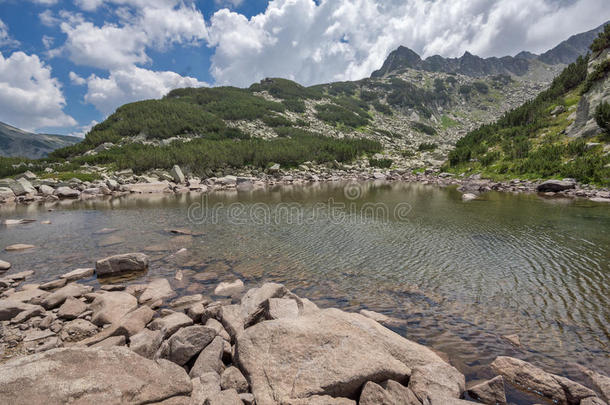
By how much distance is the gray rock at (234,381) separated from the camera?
4.66m

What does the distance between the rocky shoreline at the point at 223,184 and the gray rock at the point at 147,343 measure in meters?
33.0

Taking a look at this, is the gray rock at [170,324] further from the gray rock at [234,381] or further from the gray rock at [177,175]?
the gray rock at [177,175]

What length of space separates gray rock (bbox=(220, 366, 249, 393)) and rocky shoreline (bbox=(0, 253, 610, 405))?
0.02 meters

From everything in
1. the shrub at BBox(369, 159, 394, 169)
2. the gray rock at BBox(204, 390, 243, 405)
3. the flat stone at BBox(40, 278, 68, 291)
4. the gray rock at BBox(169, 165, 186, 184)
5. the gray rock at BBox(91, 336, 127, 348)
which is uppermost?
the shrub at BBox(369, 159, 394, 169)

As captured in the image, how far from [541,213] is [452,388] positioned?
2394 centimetres

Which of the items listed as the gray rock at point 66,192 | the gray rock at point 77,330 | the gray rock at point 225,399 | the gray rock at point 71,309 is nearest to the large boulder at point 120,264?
the gray rock at point 71,309

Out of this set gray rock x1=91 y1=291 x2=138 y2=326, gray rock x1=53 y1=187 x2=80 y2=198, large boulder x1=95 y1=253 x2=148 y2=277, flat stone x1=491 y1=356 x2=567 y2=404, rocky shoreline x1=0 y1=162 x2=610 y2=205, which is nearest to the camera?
flat stone x1=491 y1=356 x2=567 y2=404

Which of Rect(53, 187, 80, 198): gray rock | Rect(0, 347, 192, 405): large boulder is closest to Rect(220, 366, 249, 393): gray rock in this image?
Rect(0, 347, 192, 405): large boulder

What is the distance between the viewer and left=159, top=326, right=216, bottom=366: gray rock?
17.8 ft

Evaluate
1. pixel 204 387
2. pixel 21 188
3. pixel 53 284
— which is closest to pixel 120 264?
pixel 53 284

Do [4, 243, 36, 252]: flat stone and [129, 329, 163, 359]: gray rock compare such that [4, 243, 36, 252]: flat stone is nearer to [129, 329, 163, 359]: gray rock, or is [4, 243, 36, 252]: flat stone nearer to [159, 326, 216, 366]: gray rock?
[129, 329, 163, 359]: gray rock

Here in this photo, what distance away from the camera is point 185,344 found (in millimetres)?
5473

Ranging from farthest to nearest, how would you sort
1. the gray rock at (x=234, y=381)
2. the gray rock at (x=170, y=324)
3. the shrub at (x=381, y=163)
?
the shrub at (x=381, y=163) < the gray rock at (x=170, y=324) < the gray rock at (x=234, y=381)

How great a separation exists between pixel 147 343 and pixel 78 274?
8330 mm
